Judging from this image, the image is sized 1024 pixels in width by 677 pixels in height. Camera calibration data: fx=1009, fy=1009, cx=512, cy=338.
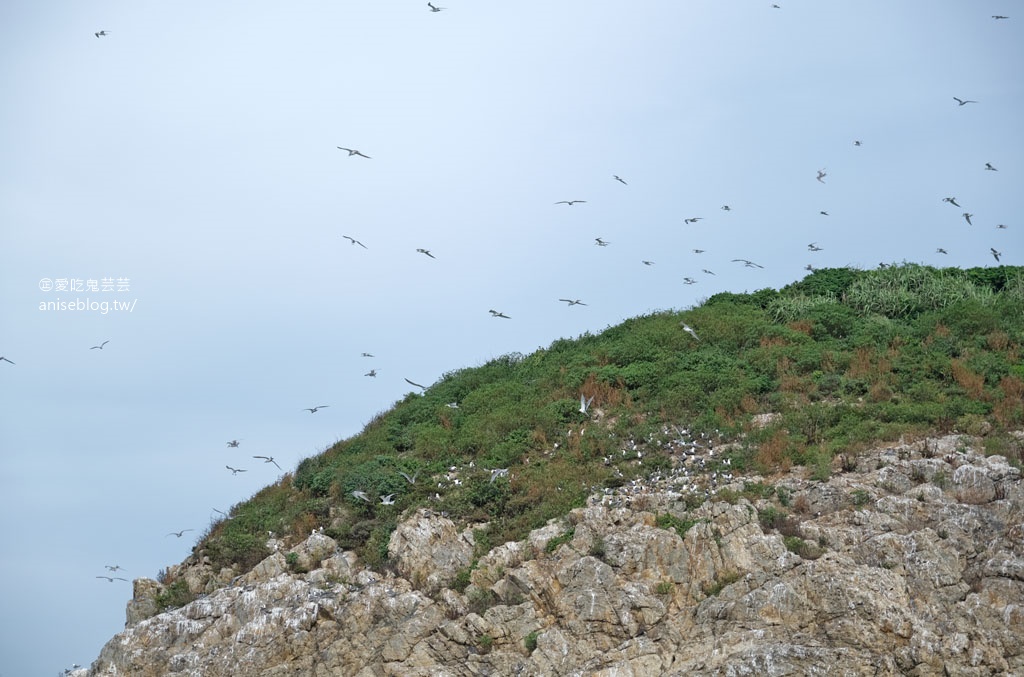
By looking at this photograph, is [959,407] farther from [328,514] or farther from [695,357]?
[328,514]

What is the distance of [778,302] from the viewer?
33219 millimetres

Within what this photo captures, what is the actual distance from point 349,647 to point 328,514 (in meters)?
5.18

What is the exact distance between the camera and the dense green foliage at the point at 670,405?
23719 millimetres

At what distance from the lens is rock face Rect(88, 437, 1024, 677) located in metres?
A: 17.9

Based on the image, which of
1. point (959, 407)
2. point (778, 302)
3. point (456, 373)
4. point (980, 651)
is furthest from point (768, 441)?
point (456, 373)

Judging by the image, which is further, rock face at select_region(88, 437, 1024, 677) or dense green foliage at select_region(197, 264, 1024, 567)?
dense green foliage at select_region(197, 264, 1024, 567)

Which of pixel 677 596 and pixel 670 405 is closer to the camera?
pixel 677 596

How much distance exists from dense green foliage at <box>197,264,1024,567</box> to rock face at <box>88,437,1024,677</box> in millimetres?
1096

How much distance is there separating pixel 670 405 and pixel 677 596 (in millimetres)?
8284

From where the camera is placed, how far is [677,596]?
63.1 feet

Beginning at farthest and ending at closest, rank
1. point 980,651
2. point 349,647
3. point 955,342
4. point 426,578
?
1. point 955,342
2. point 426,578
3. point 349,647
4. point 980,651

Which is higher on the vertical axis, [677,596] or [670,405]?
[677,596]

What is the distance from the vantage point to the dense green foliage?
2372 cm

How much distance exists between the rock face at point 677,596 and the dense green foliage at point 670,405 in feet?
3.60
